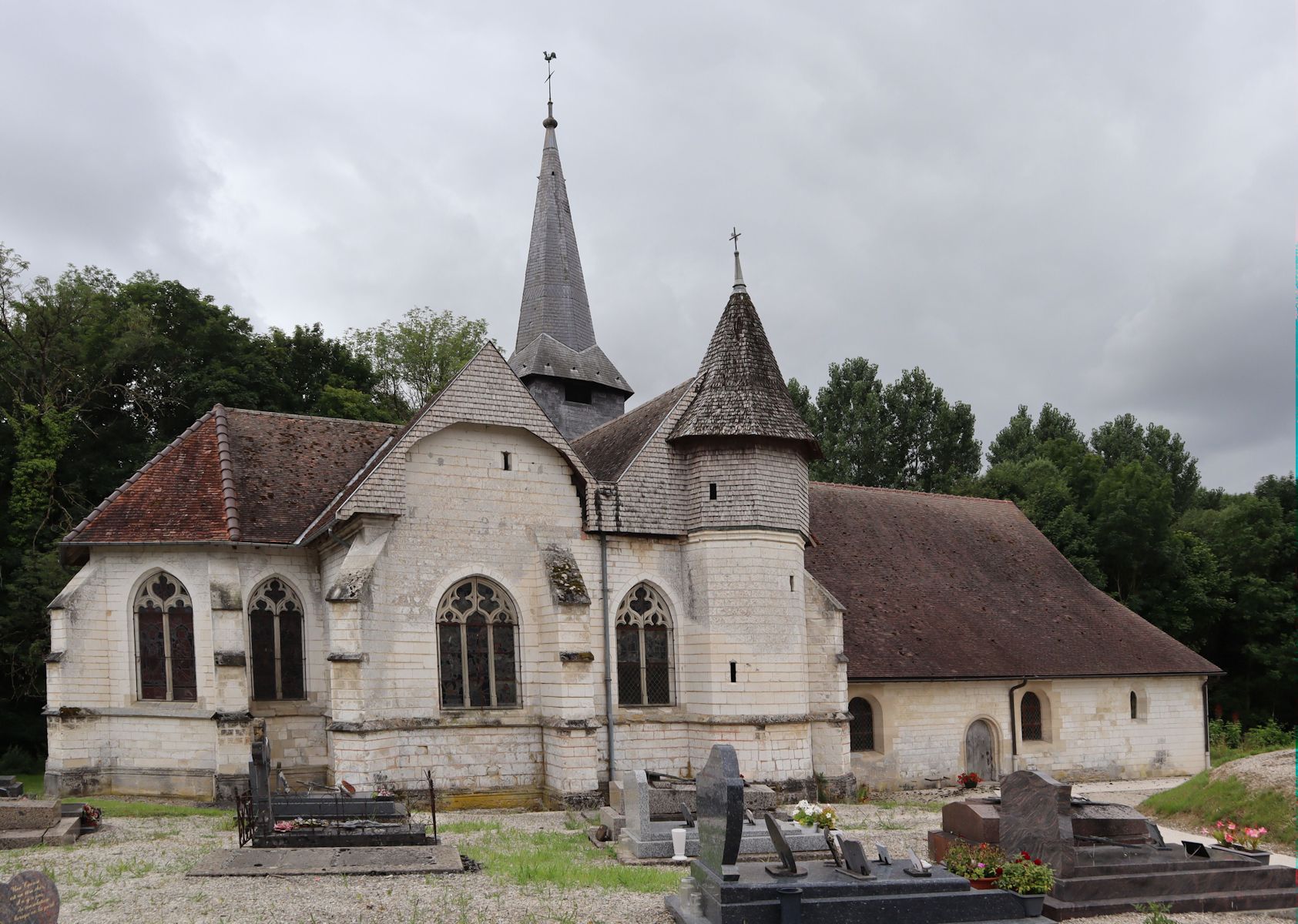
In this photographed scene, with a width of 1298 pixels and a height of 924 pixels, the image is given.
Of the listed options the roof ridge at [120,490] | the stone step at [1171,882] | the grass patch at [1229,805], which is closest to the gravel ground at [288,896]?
the stone step at [1171,882]

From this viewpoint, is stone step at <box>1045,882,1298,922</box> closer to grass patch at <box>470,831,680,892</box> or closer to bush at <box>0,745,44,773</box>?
grass patch at <box>470,831,680,892</box>

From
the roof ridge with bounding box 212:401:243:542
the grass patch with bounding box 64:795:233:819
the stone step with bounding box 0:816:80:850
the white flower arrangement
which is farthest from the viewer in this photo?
the roof ridge with bounding box 212:401:243:542

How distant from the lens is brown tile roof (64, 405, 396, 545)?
2106 centimetres

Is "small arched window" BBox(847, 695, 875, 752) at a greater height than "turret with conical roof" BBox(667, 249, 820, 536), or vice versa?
"turret with conical roof" BBox(667, 249, 820, 536)

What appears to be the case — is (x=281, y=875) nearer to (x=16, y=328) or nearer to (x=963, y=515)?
(x=963, y=515)

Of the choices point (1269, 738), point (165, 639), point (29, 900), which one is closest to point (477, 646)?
point (165, 639)

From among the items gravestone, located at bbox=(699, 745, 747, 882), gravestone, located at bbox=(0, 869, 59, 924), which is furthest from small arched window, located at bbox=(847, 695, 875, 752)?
gravestone, located at bbox=(0, 869, 59, 924)

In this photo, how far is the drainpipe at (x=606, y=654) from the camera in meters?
21.2

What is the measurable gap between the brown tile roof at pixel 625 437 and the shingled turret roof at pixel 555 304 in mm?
3716

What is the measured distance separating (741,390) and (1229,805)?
11493mm

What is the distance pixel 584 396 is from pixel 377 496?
11.8 metres

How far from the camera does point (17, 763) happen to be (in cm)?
2684

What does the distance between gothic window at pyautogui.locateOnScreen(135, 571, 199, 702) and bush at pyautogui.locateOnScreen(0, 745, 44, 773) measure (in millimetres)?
8575

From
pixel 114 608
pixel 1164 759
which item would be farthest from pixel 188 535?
pixel 1164 759
